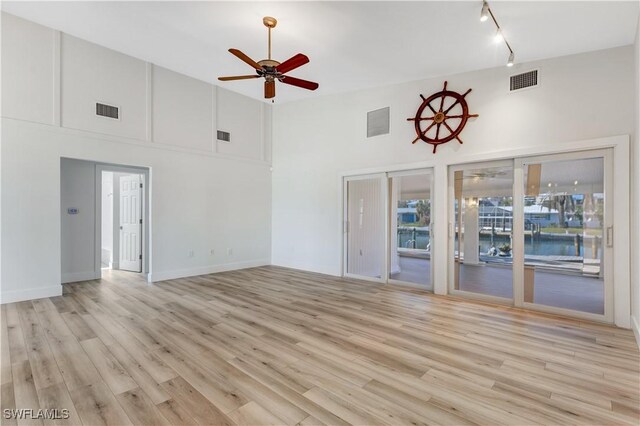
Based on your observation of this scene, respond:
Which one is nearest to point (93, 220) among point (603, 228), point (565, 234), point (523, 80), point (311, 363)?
point (311, 363)

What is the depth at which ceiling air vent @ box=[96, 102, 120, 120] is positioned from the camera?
531 cm

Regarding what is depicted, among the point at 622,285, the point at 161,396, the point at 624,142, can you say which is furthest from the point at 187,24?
the point at 622,285

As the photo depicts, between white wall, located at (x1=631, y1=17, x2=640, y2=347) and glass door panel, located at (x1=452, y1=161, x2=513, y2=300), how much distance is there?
130 cm

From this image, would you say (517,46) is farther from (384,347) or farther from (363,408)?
(363,408)

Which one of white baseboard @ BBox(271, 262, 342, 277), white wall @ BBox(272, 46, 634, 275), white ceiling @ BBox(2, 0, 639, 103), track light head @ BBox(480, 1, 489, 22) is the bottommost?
white baseboard @ BBox(271, 262, 342, 277)

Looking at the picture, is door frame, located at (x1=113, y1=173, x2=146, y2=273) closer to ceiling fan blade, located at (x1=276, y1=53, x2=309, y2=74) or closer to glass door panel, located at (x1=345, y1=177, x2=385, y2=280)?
ceiling fan blade, located at (x1=276, y1=53, x2=309, y2=74)

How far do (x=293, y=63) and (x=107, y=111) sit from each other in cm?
390

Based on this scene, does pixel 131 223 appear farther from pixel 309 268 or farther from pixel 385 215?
pixel 385 215

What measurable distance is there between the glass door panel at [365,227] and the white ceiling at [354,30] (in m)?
2.19

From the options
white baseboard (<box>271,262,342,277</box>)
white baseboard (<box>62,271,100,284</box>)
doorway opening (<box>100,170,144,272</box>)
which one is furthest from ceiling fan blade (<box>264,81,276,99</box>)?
white baseboard (<box>62,271,100,284</box>)

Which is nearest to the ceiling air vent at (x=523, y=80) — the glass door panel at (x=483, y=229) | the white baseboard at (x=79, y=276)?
the glass door panel at (x=483, y=229)

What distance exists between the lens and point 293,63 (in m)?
3.61

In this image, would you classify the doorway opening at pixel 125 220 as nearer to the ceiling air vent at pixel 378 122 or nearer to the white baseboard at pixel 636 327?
the ceiling air vent at pixel 378 122

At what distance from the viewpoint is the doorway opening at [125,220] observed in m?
6.84
